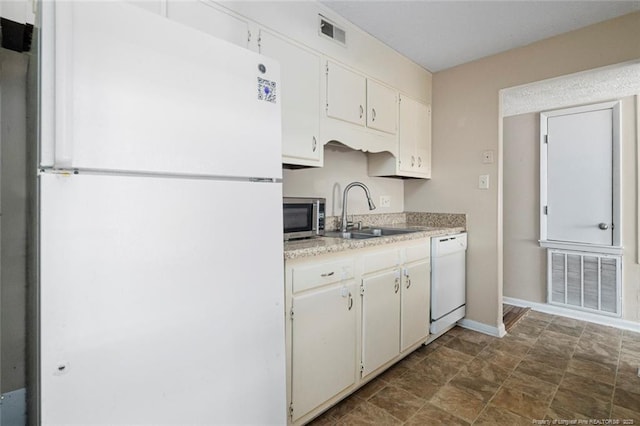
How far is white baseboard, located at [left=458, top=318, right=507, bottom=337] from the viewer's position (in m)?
2.73

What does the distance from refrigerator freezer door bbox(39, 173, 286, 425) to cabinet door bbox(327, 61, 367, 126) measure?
1.07m

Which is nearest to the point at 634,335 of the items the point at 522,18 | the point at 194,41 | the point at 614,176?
the point at 614,176

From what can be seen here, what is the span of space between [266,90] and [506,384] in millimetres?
2244

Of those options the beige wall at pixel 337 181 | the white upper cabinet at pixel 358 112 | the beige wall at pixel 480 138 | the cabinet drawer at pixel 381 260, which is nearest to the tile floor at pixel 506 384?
A: the beige wall at pixel 480 138

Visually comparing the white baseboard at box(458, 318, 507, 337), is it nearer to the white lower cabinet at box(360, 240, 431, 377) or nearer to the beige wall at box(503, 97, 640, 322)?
the white lower cabinet at box(360, 240, 431, 377)

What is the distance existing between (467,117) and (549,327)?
212cm

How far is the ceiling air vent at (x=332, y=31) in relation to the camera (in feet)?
6.63

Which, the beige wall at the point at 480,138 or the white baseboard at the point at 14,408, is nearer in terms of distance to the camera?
the white baseboard at the point at 14,408

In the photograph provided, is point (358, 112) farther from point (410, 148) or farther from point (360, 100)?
point (410, 148)

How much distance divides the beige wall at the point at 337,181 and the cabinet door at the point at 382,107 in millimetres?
346

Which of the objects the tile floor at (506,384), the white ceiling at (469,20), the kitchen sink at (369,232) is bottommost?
the tile floor at (506,384)

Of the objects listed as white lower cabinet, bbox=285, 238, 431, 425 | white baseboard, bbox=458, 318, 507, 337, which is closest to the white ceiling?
white lower cabinet, bbox=285, 238, 431, 425

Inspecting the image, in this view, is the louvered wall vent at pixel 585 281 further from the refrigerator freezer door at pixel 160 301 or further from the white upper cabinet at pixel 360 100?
the refrigerator freezer door at pixel 160 301

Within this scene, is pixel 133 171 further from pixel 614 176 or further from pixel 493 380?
pixel 614 176
